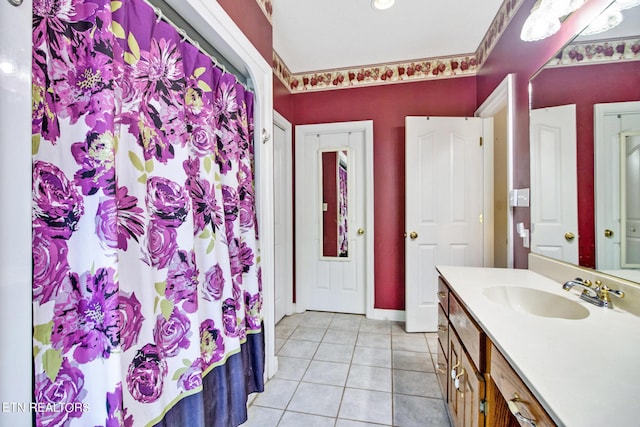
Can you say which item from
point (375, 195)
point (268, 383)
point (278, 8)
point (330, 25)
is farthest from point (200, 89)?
point (375, 195)

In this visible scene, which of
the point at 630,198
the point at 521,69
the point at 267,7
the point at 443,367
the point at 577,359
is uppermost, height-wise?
the point at 267,7

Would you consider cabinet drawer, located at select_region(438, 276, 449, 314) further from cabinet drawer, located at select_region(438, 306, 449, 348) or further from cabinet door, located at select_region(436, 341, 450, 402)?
cabinet door, located at select_region(436, 341, 450, 402)

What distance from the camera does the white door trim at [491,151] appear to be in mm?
1902

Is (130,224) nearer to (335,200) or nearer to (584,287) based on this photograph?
(584,287)

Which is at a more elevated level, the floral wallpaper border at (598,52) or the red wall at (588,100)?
the floral wallpaper border at (598,52)


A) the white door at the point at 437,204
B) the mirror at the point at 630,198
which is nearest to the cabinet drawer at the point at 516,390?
the mirror at the point at 630,198

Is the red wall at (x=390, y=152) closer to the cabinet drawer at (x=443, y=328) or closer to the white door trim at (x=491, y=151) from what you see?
the white door trim at (x=491, y=151)

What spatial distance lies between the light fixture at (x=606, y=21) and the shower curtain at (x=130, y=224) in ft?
5.54

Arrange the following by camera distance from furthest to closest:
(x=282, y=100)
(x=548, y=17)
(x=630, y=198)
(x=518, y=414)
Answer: (x=282, y=100)
(x=548, y=17)
(x=630, y=198)
(x=518, y=414)

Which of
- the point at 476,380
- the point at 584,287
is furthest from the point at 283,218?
the point at 584,287

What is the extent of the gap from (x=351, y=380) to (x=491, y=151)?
2.31 m

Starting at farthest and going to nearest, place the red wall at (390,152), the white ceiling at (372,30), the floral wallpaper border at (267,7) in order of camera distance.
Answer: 1. the red wall at (390,152)
2. the white ceiling at (372,30)
3. the floral wallpaper border at (267,7)

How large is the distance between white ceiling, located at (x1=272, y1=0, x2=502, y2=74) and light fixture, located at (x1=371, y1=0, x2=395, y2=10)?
45 mm

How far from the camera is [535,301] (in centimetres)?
127
